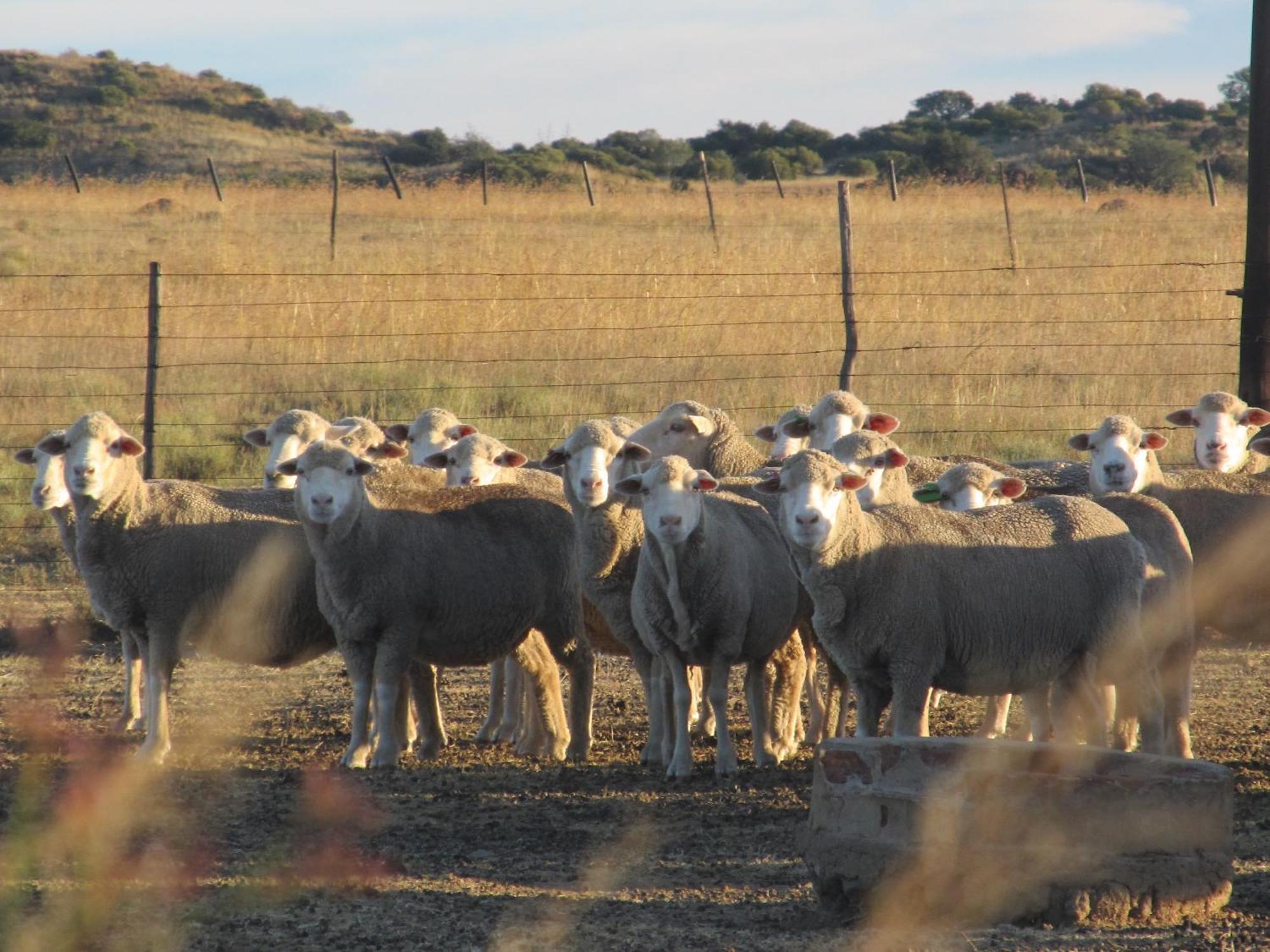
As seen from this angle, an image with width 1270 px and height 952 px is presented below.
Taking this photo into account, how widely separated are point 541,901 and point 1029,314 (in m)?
15.4

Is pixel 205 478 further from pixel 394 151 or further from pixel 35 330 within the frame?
pixel 394 151

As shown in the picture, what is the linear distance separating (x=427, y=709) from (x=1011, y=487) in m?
3.09

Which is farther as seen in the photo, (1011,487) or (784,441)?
(784,441)

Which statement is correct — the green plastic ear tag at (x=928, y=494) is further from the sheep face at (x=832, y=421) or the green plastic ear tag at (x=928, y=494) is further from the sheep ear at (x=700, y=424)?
the sheep ear at (x=700, y=424)

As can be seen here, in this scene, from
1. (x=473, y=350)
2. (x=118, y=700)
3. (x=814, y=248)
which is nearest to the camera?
(x=118, y=700)

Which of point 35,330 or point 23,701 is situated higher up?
point 35,330

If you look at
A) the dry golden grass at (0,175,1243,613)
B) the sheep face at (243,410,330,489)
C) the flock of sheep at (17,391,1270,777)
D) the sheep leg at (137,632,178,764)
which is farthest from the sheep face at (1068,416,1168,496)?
the sheep leg at (137,632,178,764)

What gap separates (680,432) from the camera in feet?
33.3

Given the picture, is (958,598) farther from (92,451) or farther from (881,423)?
(92,451)

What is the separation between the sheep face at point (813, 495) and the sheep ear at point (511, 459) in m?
2.76

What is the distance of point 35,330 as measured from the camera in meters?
18.8

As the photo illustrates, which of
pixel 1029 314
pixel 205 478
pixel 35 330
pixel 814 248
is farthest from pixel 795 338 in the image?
pixel 35 330

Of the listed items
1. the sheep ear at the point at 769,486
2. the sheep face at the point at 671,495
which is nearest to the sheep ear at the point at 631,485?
the sheep face at the point at 671,495

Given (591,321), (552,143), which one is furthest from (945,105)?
(591,321)
